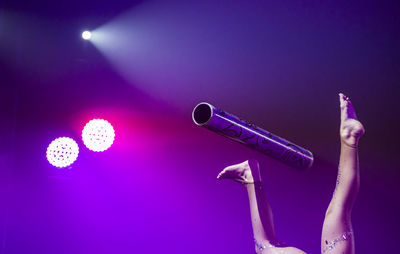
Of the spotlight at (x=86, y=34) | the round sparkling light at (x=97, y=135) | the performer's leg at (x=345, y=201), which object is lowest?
the performer's leg at (x=345, y=201)

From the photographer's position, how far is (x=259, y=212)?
135cm

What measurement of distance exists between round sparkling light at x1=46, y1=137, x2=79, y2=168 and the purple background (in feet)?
0.17

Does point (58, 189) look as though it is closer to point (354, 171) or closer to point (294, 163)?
point (294, 163)

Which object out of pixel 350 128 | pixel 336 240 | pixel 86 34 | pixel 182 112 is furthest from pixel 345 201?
pixel 86 34

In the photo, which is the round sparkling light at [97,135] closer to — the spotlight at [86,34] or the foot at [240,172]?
the spotlight at [86,34]

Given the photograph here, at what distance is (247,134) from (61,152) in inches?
56.2

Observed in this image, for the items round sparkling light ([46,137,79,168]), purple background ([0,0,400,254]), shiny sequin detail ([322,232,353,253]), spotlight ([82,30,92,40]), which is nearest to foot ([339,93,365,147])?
shiny sequin detail ([322,232,353,253])

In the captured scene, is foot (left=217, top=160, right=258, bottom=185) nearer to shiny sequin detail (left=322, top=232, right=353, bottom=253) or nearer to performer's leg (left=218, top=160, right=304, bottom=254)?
A: performer's leg (left=218, top=160, right=304, bottom=254)

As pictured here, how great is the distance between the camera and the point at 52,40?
2.28 meters

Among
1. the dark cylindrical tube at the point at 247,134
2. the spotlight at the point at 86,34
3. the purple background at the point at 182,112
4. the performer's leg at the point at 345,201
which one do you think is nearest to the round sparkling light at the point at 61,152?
the purple background at the point at 182,112

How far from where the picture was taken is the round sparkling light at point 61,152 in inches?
85.1

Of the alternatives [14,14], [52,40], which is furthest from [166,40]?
[14,14]

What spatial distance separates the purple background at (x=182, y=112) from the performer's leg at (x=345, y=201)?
0.74 metres

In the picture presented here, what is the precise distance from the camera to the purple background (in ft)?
6.54
